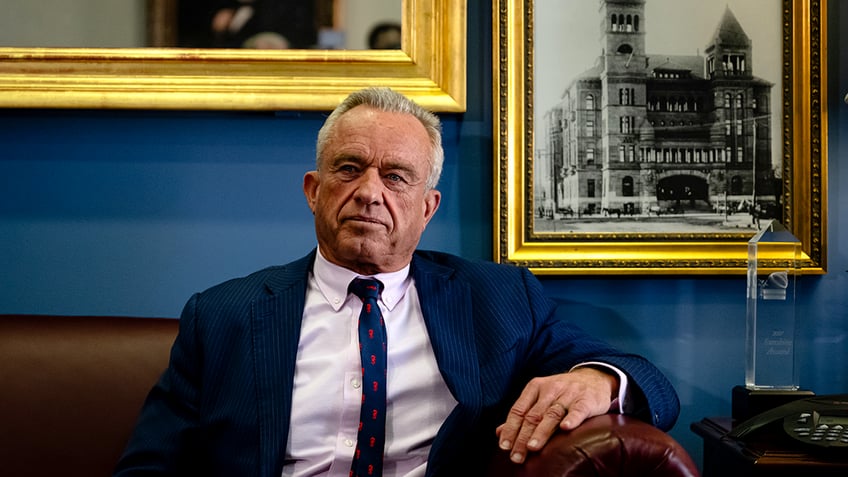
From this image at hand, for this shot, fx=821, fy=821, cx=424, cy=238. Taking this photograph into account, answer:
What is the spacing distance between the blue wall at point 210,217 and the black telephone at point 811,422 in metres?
0.51

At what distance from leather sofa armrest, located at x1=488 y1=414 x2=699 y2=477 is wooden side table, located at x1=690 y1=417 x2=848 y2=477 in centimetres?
44

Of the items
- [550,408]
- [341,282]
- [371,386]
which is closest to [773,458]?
[550,408]

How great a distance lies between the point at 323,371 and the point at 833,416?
1.06m

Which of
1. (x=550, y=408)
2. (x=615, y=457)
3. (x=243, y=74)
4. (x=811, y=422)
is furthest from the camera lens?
(x=243, y=74)

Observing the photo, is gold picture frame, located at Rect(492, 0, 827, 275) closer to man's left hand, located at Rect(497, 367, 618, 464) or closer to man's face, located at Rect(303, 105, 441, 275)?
man's face, located at Rect(303, 105, 441, 275)

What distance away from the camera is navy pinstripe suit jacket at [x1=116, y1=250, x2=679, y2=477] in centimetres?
164

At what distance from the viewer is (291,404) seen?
1679 mm

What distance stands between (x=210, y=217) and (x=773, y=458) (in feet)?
4.91

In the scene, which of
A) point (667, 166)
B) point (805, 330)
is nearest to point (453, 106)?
point (667, 166)

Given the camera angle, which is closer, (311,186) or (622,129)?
→ (311,186)

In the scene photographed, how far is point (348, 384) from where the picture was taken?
1.71 meters

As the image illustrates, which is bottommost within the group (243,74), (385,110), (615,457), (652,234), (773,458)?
(773,458)

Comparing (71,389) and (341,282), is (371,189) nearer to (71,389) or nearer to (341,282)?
(341,282)

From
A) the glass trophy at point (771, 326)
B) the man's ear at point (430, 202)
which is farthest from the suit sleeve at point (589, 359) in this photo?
the glass trophy at point (771, 326)
